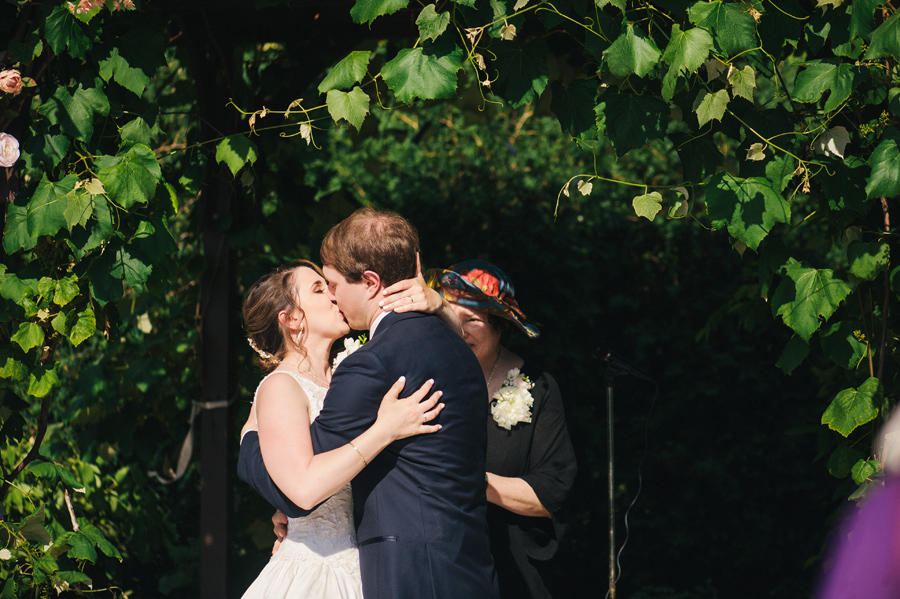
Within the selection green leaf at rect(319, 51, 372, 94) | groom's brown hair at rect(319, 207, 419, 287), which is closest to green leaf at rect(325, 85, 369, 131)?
green leaf at rect(319, 51, 372, 94)

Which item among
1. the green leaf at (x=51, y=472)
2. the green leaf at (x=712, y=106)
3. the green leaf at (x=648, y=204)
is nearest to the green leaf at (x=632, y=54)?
the green leaf at (x=712, y=106)

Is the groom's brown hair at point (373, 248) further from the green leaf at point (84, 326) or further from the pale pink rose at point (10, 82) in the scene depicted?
the pale pink rose at point (10, 82)

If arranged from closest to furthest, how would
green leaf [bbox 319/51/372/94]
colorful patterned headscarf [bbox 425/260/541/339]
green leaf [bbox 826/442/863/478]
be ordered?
1. green leaf [bbox 319/51/372/94]
2. green leaf [bbox 826/442/863/478]
3. colorful patterned headscarf [bbox 425/260/541/339]

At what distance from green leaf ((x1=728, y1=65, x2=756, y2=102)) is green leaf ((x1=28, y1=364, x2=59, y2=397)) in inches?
83.0

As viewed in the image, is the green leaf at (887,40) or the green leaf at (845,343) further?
the green leaf at (845,343)

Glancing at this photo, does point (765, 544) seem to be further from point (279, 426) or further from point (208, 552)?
point (279, 426)

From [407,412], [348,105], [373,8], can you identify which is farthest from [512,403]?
[373,8]

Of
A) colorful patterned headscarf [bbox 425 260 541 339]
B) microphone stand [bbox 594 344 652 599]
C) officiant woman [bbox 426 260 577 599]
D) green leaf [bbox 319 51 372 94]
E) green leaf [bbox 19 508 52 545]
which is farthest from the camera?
microphone stand [bbox 594 344 652 599]

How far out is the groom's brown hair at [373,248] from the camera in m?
1.96

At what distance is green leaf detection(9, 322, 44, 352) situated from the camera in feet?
7.61

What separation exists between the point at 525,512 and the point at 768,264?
3.58ft

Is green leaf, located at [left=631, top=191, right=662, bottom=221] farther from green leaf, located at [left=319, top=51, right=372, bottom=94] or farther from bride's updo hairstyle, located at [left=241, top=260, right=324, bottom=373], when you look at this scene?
bride's updo hairstyle, located at [left=241, top=260, right=324, bottom=373]

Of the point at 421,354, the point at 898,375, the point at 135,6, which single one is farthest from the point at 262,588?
the point at 898,375

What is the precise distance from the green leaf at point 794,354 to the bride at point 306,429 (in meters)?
1.02
